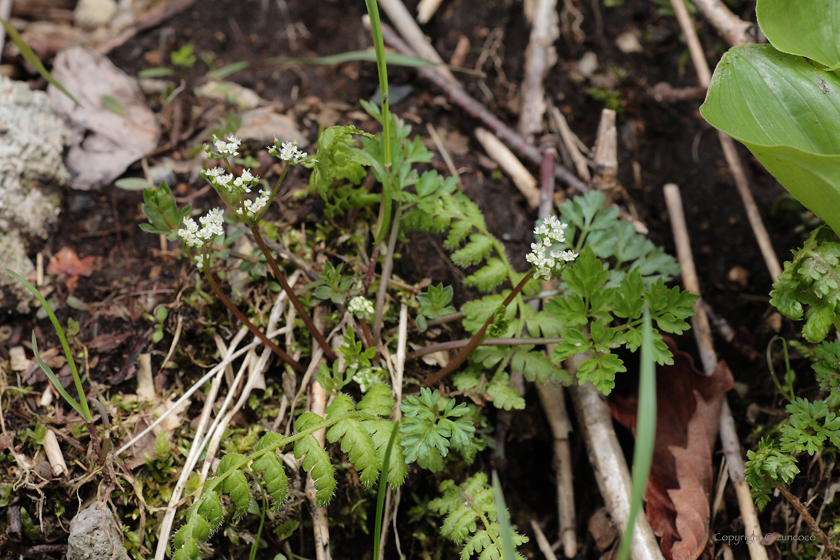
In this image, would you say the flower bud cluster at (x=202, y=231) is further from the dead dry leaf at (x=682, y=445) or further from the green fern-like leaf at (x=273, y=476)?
the dead dry leaf at (x=682, y=445)

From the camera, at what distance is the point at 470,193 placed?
8.64 ft

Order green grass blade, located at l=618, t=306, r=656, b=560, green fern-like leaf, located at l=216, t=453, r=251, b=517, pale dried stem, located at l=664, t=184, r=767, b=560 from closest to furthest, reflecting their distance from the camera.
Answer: green grass blade, located at l=618, t=306, r=656, b=560 < green fern-like leaf, located at l=216, t=453, r=251, b=517 < pale dried stem, located at l=664, t=184, r=767, b=560

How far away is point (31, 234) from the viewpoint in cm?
238

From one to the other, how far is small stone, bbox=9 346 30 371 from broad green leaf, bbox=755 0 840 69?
292cm

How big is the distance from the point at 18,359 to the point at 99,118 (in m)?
1.24

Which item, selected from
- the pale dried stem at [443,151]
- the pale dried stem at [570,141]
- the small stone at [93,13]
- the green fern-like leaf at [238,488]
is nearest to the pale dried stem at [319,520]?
the green fern-like leaf at [238,488]

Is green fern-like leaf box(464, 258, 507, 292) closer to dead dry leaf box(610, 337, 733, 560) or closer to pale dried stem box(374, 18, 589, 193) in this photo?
dead dry leaf box(610, 337, 733, 560)

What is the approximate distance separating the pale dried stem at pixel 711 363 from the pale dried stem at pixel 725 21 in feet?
2.29

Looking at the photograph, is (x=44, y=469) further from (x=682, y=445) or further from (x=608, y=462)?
(x=682, y=445)

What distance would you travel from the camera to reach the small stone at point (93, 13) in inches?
129

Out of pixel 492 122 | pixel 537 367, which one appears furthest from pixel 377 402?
pixel 492 122

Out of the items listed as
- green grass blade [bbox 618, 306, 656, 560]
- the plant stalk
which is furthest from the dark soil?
green grass blade [bbox 618, 306, 656, 560]

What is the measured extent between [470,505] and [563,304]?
77 cm

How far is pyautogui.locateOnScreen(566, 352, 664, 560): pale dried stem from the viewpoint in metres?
1.96
